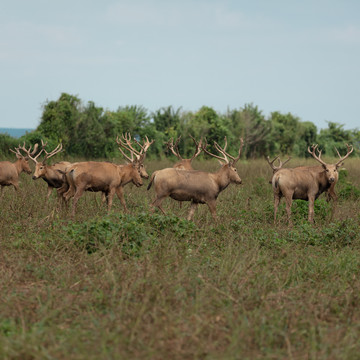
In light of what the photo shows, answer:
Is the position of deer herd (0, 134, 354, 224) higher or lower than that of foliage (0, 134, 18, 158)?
lower

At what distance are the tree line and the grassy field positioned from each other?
14.5m

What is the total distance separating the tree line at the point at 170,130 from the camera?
24.5 metres

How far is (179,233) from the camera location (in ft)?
26.3

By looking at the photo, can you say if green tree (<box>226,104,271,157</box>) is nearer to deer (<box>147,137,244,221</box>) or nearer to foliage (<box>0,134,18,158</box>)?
foliage (<box>0,134,18,158</box>)

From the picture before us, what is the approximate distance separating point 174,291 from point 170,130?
2817 cm

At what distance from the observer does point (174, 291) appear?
5.48 m

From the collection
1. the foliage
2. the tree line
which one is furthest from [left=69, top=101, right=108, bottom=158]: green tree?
the foliage

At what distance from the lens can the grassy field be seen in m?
4.38

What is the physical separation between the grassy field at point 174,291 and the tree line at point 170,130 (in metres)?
14.5

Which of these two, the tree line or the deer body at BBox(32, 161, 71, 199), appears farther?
the tree line

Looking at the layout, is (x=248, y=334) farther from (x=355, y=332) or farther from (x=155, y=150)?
(x=155, y=150)

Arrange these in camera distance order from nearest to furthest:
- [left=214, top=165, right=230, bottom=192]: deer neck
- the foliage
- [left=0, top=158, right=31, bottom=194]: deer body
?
[left=214, top=165, right=230, bottom=192]: deer neck < [left=0, top=158, right=31, bottom=194]: deer body < the foliage

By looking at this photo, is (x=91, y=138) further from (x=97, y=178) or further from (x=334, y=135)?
(x=334, y=135)

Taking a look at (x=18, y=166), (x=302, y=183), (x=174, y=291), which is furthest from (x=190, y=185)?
(x=18, y=166)
